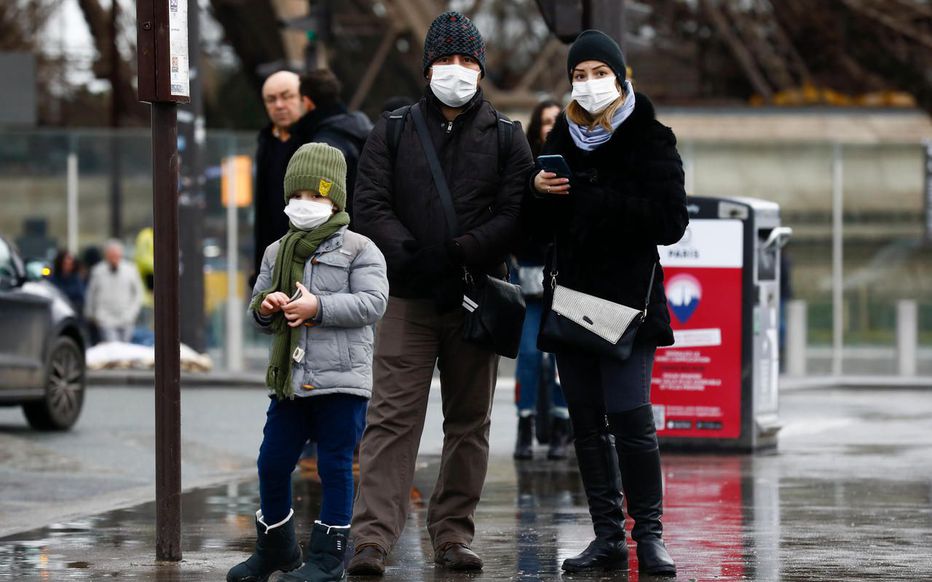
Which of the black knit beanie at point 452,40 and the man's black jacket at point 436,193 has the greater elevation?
the black knit beanie at point 452,40

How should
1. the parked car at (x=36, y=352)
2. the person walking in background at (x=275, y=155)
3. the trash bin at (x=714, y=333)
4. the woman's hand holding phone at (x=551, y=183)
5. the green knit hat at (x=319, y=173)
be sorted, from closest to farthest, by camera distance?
1. the green knit hat at (x=319, y=173)
2. the woman's hand holding phone at (x=551, y=183)
3. the person walking in background at (x=275, y=155)
4. the trash bin at (x=714, y=333)
5. the parked car at (x=36, y=352)

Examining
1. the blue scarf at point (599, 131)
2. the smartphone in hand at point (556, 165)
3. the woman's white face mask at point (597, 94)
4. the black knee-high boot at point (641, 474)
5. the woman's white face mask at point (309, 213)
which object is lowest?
the black knee-high boot at point (641, 474)

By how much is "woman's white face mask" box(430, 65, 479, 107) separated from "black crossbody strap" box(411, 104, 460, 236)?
0.47 ft

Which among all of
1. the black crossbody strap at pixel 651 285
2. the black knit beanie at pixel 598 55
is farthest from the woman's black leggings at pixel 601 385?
the black knit beanie at pixel 598 55

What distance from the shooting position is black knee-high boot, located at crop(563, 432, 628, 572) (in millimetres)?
6758

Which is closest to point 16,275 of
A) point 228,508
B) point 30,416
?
point 30,416

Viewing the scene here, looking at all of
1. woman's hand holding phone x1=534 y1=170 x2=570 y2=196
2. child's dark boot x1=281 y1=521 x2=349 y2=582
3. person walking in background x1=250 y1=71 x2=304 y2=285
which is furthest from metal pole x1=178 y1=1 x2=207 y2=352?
child's dark boot x1=281 y1=521 x2=349 y2=582

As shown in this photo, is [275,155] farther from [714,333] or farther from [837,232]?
[837,232]

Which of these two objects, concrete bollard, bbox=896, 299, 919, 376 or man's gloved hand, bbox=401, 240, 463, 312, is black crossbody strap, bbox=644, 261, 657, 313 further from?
concrete bollard, bbox=896, 299, 919, 376

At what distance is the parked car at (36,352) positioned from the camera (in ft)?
42.2

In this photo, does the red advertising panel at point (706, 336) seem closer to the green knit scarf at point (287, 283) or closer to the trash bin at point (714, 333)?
the trash bin at point (714, 333)

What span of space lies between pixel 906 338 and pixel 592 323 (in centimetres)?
1464

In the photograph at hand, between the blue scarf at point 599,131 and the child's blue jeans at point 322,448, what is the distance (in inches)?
47.1

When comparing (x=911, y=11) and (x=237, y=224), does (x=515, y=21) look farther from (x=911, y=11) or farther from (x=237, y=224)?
(x=237, y=224)
